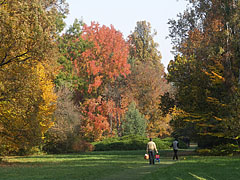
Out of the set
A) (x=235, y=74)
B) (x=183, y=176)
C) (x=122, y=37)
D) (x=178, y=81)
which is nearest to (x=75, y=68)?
(x=122, y=37)

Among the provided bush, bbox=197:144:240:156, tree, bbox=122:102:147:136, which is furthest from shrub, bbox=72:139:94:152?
bush, bbox=197:144:240:156

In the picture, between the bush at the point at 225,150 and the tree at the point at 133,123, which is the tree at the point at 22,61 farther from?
the tree at the point at 133,123

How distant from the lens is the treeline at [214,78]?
31.0 metres

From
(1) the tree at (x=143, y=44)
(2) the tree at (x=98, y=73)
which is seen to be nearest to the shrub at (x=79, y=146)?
(2) the tree at (x=98, y=73)

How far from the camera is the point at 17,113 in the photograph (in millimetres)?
27922

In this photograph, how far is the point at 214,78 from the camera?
32531 mm

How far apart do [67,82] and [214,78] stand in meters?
25.4

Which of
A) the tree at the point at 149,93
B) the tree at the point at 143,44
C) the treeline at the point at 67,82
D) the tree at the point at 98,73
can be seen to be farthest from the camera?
the tree at the point at 143,44

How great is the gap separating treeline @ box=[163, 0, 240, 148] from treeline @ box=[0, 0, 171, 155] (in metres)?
11.5

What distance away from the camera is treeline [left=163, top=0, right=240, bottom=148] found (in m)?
31.0

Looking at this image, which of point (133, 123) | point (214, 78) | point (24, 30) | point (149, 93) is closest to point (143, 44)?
point (149, 93)

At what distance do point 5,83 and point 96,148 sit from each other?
Result: 28923mm

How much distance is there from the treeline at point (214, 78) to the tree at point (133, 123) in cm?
2619

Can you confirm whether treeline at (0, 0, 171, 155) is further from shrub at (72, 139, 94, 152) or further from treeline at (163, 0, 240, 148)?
treeline at (163, 0, 240, 148)
